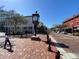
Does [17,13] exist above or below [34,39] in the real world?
above

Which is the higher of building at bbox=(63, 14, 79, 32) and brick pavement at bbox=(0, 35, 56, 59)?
building at bbox=(63, 14, 79, 32)

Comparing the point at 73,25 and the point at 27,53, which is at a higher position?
the point at 73,25

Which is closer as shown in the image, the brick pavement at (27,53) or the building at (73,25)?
the brick pavement at (27,53)

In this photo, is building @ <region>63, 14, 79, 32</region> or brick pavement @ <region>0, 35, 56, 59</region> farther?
building @ <region>63, 14, 79, 32</region>

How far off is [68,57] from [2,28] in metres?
71.7

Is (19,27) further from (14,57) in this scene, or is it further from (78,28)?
(14,57)

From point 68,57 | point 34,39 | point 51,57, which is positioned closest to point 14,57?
point 51,57

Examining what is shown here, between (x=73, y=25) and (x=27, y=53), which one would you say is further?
(x=73, y=25)

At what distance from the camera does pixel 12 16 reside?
5456 centimetres

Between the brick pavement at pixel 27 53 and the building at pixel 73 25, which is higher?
the building at pixel 73 25

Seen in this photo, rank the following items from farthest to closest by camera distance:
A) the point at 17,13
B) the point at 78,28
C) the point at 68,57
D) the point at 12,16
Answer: the point at 78,28
the point at 17,13
the point at 12,16
the point at 68,57

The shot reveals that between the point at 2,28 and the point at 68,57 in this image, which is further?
the point at 2,28

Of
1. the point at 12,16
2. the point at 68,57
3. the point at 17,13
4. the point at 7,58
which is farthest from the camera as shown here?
the point at 17,13

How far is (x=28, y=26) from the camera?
3091 inches
